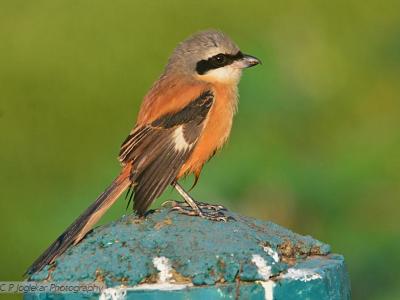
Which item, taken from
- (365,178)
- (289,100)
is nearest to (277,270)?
(365,178)

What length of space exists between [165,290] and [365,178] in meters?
7.30

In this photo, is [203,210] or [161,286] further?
[203,210]

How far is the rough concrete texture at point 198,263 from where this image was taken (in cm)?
562

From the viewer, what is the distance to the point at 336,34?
16828 millimetres

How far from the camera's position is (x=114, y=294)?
560 centimetres

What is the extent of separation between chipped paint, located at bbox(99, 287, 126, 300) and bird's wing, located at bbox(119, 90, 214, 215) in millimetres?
1629

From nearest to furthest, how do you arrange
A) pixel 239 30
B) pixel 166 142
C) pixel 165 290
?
pixel 165 290 < pixel 166 142 < pixel 239 30

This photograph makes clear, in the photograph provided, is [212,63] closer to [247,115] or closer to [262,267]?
[262,267]

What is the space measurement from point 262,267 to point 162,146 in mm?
2259

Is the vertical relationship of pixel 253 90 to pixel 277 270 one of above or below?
below

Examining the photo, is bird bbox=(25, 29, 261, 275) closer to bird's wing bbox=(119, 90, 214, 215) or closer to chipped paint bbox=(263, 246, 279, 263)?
bird's wing bbox=(119, 90, 214, 215)

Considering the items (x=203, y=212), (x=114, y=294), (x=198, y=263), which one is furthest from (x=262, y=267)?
(x=203, y=212)

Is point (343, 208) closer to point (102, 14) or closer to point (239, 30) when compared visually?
point (239, 30)

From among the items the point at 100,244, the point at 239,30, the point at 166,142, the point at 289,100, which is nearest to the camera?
the point at 100,244
